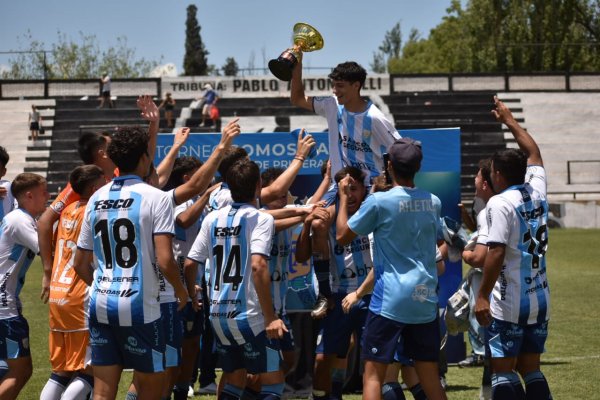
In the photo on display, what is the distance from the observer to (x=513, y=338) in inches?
281

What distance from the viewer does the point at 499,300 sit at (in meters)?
7.16

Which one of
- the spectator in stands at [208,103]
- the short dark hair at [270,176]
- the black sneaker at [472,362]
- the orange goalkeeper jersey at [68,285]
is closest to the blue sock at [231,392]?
the orange goalkeeper jersey at [68,285]

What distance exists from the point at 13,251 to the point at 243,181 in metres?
2.12

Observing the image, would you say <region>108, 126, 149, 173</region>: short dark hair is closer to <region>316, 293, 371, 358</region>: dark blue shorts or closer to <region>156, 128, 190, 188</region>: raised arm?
<region>156, 128, 190, 188</region>: raised arm

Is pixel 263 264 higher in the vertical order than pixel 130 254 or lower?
lower

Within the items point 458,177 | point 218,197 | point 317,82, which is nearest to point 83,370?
point 218,197

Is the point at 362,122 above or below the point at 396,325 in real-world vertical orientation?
above

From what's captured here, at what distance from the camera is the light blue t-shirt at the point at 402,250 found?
6648 mm

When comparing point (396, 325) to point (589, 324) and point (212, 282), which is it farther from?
point (589, 324)

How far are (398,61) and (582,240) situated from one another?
260 feet

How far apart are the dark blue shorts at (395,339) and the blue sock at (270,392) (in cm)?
64

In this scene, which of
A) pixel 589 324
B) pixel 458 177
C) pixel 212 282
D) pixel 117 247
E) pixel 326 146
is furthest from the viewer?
pixel 589 324

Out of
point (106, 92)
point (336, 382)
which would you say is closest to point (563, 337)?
point (336, 382)

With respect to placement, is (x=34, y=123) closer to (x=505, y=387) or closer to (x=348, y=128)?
(x=348, y=128)
